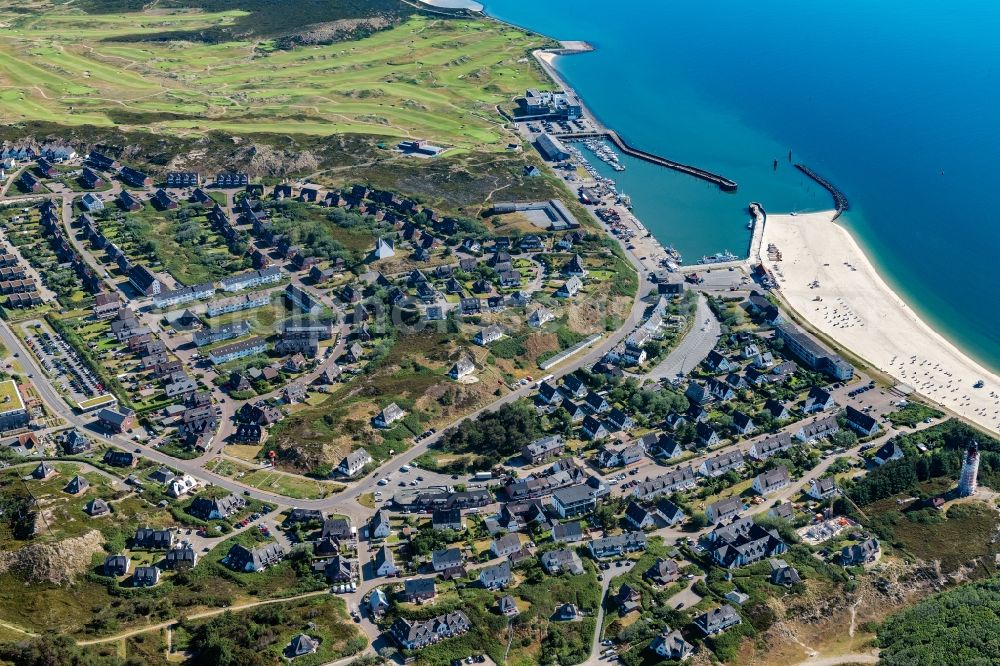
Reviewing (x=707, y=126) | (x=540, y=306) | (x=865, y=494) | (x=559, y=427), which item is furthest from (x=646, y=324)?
(x=707, y=126)

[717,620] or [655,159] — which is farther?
[655,159]

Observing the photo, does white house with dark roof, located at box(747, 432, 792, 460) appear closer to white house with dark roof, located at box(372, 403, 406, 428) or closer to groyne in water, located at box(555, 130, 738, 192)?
white house with dark roof, located at box(372, 403, 406, 428)

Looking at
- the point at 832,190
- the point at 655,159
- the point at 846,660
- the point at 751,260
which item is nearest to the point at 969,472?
the point at 846,660

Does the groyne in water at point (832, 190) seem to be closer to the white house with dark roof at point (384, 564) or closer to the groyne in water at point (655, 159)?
the groyne in water at point (655, 159)

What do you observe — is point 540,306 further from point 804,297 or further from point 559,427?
point 804,297

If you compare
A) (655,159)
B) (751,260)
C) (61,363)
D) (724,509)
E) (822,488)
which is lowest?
(61,363)

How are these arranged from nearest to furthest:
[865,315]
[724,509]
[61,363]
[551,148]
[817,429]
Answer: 1. [724,509]
2. [817,429]
3. [61,363]
4. [865,315]
5. [551,148]

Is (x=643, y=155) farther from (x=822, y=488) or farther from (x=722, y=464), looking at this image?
(x=822, y=488)
